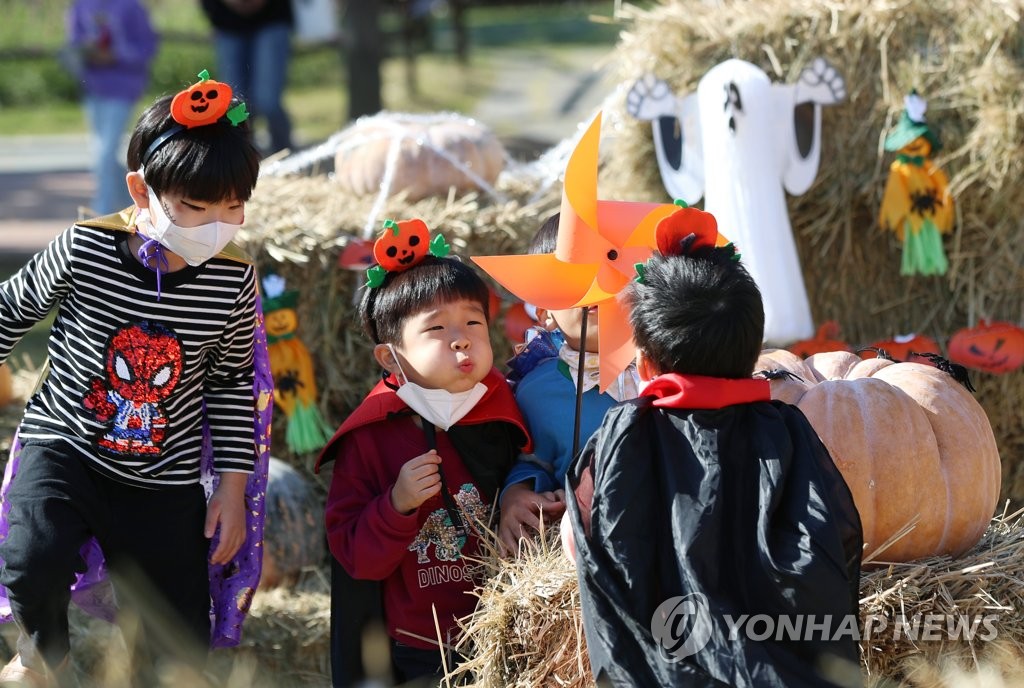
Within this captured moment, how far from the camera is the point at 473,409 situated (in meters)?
3.18

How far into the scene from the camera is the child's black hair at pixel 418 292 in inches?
122

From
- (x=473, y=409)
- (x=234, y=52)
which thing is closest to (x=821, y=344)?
(x=473, y=409)

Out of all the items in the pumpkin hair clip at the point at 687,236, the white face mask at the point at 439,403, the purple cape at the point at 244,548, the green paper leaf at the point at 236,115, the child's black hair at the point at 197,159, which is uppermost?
the green paper leaf at the point at 236,115

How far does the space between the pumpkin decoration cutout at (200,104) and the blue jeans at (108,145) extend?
5.28 meters

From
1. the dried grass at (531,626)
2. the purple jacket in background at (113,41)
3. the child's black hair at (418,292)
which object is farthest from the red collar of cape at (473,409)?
the purple jacket in background at (113,41)

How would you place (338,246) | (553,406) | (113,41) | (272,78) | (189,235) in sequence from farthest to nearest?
1. (272,78)
2. (113,41)
3. (338,246)
4. (553,406)
5. (189,235)

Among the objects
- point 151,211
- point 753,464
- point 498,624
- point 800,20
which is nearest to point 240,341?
point 151,211

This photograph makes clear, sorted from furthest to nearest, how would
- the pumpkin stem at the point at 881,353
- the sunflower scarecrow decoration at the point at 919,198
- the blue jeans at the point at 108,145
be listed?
the blue jeans at the point at 108,145
the sunflower scarecrow decoration at the point at 919,198
the pumpkin stem at the point at 881,353

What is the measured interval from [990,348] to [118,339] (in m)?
3.21

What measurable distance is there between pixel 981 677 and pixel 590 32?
785 inches

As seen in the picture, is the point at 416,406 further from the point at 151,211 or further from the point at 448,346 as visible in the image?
the point at 151,211

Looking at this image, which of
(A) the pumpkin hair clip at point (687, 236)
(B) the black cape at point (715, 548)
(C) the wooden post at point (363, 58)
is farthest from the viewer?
(C) the wooden post at point (363, 58)

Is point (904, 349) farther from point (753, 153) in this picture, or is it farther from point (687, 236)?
point (687, 236)

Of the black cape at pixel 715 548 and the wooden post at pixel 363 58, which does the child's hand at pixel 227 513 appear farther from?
the wooden post at pixel 363 58
